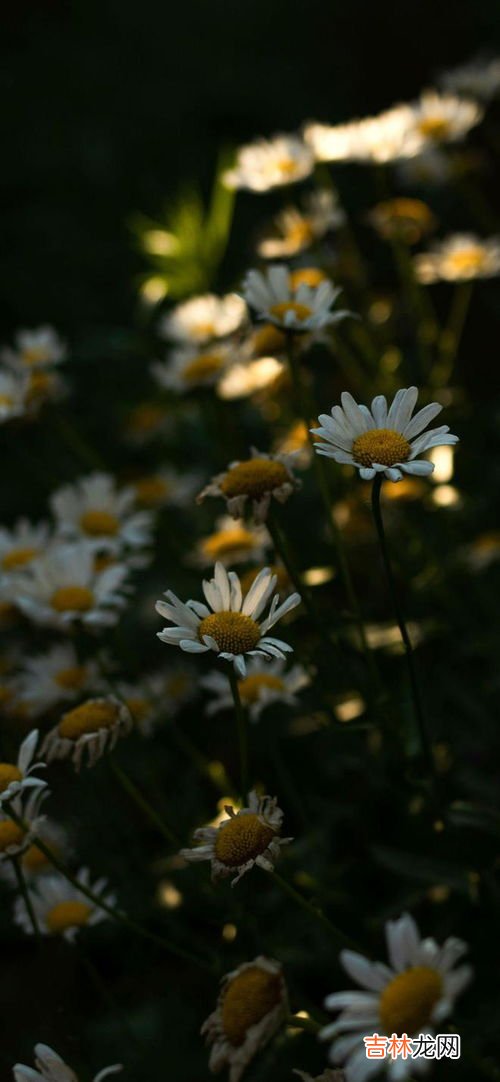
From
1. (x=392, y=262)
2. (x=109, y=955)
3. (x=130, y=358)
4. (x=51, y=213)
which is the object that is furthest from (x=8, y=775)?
(x=51, y=213)

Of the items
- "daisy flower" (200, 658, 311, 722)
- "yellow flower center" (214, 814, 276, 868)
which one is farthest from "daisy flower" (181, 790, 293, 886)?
"daisy flower" (200, 658, 311, 722)

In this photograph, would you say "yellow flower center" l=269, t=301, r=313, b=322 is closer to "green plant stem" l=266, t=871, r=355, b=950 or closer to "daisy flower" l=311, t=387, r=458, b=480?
"daisy flower" l=311, t=387, r=458, b=480

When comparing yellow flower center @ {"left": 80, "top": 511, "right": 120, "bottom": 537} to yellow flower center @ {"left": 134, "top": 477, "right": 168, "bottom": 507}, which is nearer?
yellow flower center @ {"left": 80, "top": 511, "right": 120, "bottom": 537}

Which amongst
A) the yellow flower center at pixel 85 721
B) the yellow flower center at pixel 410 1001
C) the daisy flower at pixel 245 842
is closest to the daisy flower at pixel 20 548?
the yellow flower center at pixel 85 721

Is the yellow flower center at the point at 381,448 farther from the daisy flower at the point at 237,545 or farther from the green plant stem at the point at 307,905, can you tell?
the daisy flower at the point at 237,545

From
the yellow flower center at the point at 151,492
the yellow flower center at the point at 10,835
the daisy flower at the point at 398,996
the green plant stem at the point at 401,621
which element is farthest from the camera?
the yellow flower center at the point at 151,492

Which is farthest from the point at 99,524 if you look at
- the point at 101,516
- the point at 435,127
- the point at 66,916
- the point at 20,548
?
the point at 435,127

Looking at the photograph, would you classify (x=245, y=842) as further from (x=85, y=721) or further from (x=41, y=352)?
(x=41, y=352)
